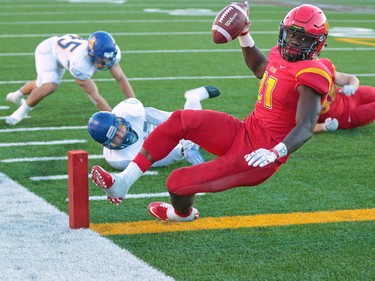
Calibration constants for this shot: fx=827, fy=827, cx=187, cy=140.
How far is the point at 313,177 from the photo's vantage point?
5949 millimetres

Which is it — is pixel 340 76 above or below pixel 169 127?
below

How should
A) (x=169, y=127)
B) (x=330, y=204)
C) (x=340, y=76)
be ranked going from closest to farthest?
1. (x=169, y=127)
2. (x=330, y=204)
3. (x=340, y=76)

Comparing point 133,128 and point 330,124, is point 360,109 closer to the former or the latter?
point 330,124

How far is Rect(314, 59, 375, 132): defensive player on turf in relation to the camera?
7179mm

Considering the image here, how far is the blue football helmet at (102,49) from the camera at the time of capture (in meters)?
7.33

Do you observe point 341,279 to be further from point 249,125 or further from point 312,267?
point 249,125

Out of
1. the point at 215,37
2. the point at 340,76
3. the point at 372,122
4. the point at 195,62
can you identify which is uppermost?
the point at 215,37

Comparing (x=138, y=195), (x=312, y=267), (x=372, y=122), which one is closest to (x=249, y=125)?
(x=312, y=267)

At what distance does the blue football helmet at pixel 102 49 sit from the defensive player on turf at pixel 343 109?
75.9 inches

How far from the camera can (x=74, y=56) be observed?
7.68 metres

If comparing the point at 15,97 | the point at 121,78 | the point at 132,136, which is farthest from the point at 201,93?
the point at 15,97

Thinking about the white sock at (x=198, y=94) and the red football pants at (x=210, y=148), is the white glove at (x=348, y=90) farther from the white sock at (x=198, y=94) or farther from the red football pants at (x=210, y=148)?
the red football pants at (x=210, y=148)

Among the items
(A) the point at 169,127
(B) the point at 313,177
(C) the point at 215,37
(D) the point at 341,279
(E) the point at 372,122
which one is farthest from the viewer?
(E) the point at 372,122

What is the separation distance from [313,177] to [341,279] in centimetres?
199
